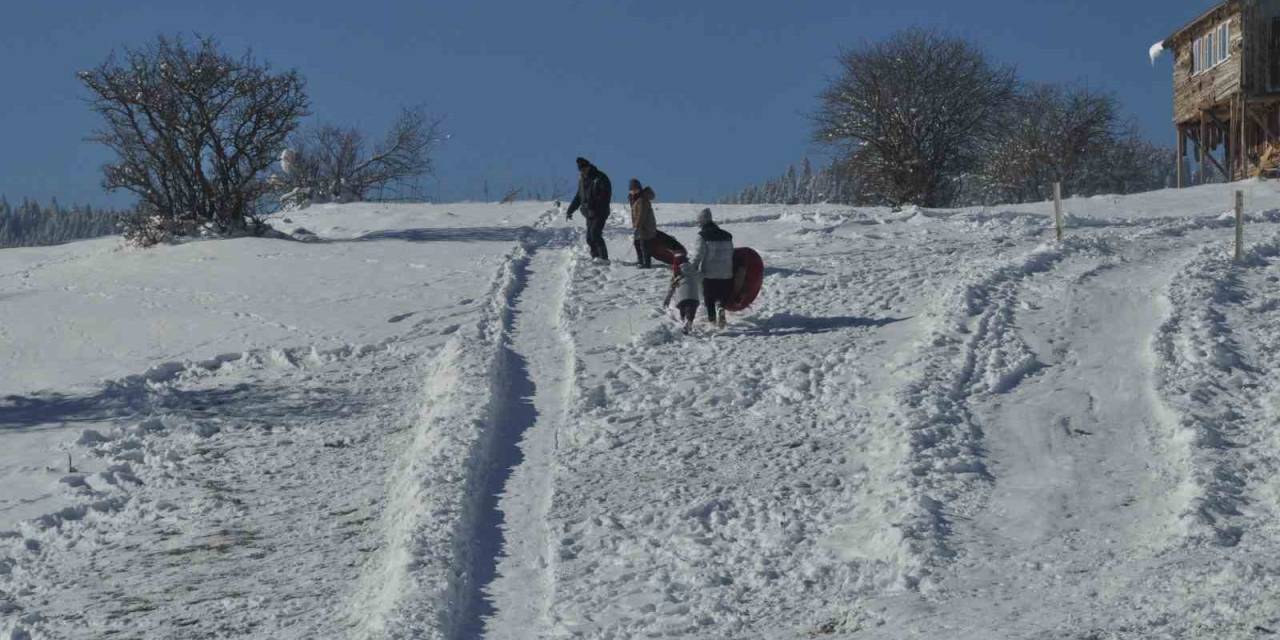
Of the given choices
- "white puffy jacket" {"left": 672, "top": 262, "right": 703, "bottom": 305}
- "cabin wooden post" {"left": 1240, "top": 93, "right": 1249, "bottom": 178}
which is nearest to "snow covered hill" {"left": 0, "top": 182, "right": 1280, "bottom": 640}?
"white puffy jacket" {"left": 672, "top": 262, "right": 703, "bottom": 305}

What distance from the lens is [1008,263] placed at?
747 inches

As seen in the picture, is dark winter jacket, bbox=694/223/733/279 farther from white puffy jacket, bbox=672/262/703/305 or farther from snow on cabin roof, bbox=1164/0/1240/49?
snow on cabin roof, bbox=1164/0/1240/49

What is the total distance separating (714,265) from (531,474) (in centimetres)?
514

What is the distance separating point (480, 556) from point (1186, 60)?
116 ft

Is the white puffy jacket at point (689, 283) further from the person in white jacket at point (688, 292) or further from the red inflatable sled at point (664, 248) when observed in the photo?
the red inflatable sled at point (664, 248)

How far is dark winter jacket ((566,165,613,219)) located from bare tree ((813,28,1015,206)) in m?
25.1

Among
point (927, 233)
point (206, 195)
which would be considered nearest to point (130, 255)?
point (206, 195)

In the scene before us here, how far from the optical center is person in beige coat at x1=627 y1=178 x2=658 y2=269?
811 inches

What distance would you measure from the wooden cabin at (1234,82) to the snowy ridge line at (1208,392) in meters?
17.7

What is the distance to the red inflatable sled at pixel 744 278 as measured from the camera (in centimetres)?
1688

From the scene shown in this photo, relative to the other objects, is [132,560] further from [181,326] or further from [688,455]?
[181,326]

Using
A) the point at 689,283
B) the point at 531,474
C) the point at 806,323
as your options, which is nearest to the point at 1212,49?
the point at 806,323

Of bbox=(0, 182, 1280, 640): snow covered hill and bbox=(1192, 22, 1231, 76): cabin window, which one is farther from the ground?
bbox=(1192, 22, 1231, 76): cabin window

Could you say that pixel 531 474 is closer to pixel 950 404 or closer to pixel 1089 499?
pixel 950 404
